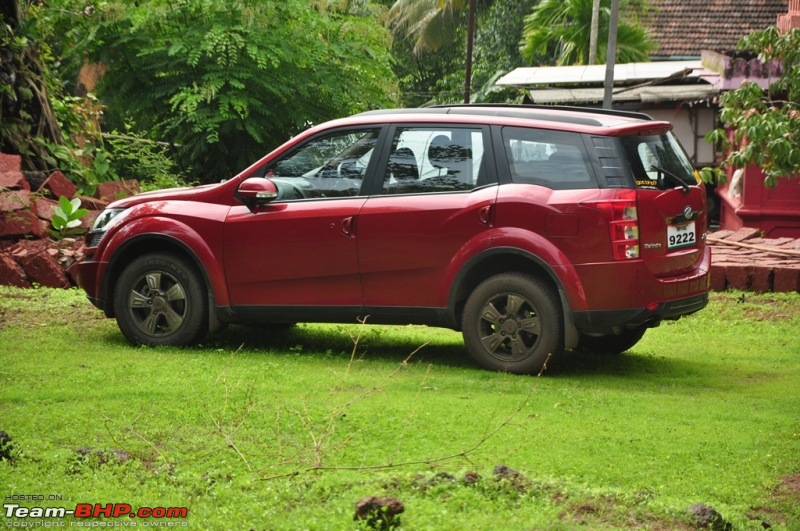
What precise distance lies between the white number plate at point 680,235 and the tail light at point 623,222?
337 millimetres

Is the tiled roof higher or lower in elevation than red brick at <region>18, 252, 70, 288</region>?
higher

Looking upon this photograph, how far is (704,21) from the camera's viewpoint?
36906 millimetres

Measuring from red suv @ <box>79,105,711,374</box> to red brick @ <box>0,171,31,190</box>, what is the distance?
16.3 ft

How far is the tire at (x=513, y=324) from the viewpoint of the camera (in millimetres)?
7926

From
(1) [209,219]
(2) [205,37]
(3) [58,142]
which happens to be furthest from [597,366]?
(2) [205,37]

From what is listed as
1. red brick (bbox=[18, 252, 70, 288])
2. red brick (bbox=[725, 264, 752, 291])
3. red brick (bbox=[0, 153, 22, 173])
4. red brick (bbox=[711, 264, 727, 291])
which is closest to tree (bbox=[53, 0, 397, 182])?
red brick (bbox=[0, 153, 22, 173])

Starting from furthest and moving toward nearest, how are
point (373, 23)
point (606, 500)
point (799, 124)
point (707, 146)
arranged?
point (707, 146) → point (373, 23) → point (799, 124) → point (606, 500)

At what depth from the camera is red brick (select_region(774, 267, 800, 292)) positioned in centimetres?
1270

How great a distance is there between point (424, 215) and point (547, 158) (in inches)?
36.6

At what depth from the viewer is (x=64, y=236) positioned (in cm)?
1377

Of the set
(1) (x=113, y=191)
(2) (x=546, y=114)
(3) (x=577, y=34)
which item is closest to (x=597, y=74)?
(3) (x=577, y=34)

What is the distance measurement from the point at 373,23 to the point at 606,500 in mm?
18625

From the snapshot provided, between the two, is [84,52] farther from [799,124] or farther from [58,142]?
[799,124]

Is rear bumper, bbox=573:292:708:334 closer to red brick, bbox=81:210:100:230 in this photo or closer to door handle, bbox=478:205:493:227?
door handle, bbox=478:205:493:227
